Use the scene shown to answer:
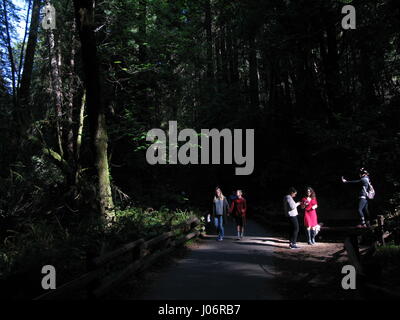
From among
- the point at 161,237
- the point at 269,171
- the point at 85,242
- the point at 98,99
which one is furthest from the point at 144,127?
the point at 269,171

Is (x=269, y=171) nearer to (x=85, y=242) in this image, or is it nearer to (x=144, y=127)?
(x=144, y=127)

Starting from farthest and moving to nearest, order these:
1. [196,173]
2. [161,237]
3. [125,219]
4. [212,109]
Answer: [196,173] < [212,109] < [125,219] < [161,237]

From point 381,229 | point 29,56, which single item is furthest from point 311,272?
point 29,56

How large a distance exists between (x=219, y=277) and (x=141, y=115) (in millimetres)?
11129

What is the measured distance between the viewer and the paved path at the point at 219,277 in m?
7.07

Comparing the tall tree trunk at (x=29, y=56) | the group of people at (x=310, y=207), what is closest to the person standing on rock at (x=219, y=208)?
the group of people at (x=310, y=207)

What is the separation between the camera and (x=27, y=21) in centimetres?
1591

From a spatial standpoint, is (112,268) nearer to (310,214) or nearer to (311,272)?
(311,272)

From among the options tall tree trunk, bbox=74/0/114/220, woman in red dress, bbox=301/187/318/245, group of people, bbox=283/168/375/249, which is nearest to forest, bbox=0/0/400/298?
tall tree trunk, bbox=74/0/114/220

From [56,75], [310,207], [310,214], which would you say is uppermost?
[56,75]

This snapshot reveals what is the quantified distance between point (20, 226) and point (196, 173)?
23309 millimetres

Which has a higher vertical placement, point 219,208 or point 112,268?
point 219,208

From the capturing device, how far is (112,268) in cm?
837

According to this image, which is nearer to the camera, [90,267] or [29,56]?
[90,267]
